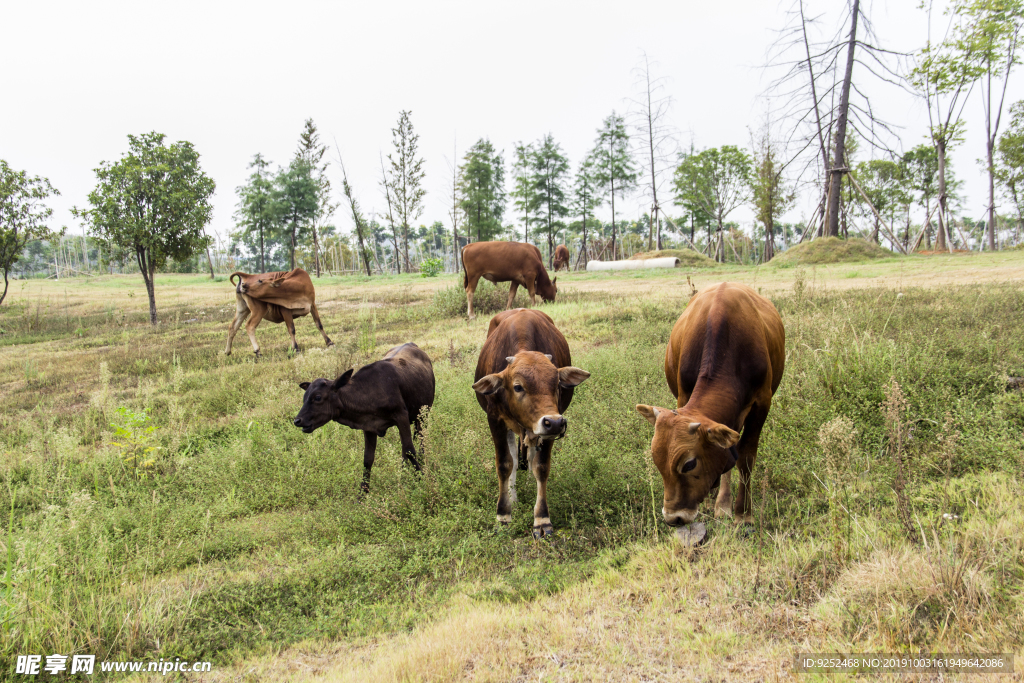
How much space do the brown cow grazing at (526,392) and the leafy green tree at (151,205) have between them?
18178 millimetres

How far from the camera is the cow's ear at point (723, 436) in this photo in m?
3.13

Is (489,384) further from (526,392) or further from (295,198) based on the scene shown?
(295,198)

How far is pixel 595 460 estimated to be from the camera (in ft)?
17.2

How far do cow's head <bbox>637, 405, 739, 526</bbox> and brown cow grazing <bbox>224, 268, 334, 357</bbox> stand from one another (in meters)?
10.2

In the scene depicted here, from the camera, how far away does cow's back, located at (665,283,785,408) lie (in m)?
3.84

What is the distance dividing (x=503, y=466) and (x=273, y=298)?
9.81 metres

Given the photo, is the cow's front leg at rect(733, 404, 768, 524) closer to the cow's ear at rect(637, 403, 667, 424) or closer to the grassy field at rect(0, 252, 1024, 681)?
the grassy field at rect(0, 252, 1024, 681)

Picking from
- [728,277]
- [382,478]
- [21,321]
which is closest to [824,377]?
[382,478]

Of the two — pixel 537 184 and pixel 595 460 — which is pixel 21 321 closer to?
pixel 595 460

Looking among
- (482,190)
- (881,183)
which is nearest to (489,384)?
(482,190)

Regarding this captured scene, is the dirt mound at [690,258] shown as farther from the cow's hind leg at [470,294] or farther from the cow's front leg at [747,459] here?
the cow's front leg at [747,459]

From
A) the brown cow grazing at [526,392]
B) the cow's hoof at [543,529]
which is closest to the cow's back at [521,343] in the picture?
the brown cow grazing at [526,392]

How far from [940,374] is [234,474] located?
8.14 m

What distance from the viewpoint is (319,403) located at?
5559 mm
